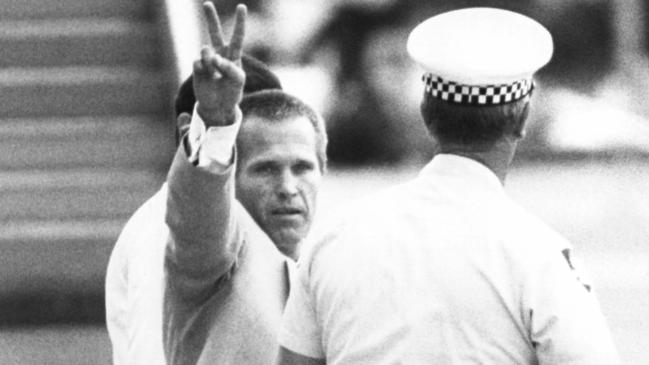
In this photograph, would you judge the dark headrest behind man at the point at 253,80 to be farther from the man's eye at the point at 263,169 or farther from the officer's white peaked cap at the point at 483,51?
the officer's white peaked cap at the point at 483,51

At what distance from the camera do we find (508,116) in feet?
12.8

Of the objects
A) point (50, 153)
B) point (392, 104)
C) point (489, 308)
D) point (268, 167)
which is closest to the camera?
point (489, 308)

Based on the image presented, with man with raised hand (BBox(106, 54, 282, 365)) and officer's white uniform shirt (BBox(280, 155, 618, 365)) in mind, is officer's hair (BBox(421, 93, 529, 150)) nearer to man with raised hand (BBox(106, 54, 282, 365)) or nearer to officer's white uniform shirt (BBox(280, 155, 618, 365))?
officer's white uniform shirt (BBox(280, 155, 618, 365))

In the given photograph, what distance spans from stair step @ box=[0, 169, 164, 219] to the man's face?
4793mm

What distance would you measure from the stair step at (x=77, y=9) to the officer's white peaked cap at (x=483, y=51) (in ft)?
22.2

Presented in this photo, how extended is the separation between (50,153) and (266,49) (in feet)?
13.2

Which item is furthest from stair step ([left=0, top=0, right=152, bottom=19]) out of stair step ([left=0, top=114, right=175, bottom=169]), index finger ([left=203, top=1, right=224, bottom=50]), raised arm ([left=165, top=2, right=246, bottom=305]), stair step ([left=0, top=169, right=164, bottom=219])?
index finger ([left=203, top=1, right=224, bottom=50])

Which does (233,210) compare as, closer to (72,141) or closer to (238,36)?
(238,36)

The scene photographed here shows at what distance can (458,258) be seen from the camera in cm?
384

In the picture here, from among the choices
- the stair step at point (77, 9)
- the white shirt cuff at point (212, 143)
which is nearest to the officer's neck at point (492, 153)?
the white shirt cuff at point (212, 143)

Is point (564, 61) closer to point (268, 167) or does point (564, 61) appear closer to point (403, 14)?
point (403, 14)

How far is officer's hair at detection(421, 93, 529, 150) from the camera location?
3908 millimetres

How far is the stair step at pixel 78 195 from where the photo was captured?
373 inches

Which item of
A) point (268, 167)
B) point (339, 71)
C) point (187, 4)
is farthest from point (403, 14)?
point (268, 167)
